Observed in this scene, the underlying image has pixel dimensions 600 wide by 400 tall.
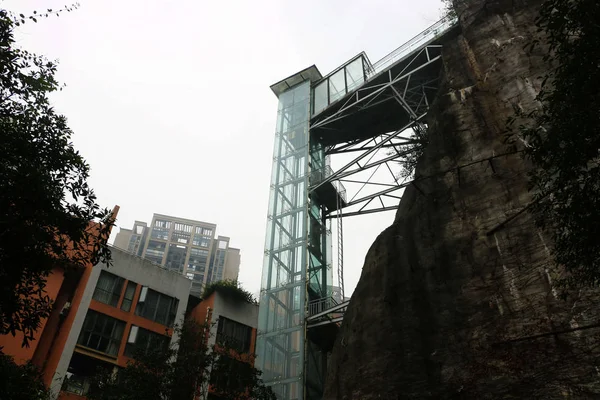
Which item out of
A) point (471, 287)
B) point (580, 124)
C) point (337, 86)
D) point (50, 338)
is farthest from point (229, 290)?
point (580, 124)

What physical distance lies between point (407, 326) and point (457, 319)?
4.88ft

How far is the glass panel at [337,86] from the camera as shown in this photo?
106 ft

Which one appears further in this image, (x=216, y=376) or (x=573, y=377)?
(x=216, y=376)

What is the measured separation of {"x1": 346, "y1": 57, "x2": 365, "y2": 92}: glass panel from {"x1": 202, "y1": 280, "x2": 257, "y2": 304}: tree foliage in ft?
52.5

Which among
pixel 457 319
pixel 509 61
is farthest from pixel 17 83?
pixel 509 61

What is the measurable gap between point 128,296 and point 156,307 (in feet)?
7.13

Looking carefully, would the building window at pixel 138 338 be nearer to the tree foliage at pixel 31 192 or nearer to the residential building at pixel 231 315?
the residential building at pixel 231 315

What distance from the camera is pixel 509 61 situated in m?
19.7

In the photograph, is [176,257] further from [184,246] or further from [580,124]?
[580,124]

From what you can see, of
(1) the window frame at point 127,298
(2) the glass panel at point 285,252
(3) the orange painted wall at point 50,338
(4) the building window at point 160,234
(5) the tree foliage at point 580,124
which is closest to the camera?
(5) the tree foliage at point 580,124

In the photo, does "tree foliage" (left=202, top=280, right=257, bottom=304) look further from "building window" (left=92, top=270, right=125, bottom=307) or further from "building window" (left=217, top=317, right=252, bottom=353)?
"building window" (left=92, top=270, right=125, bottom=307)

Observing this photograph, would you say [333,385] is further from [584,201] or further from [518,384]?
[584,201]

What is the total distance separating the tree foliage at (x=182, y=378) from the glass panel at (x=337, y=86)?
728 inches

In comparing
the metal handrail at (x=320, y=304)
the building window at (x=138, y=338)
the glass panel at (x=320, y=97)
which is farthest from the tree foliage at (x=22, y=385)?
the glass panel at (x=320, y=97)
